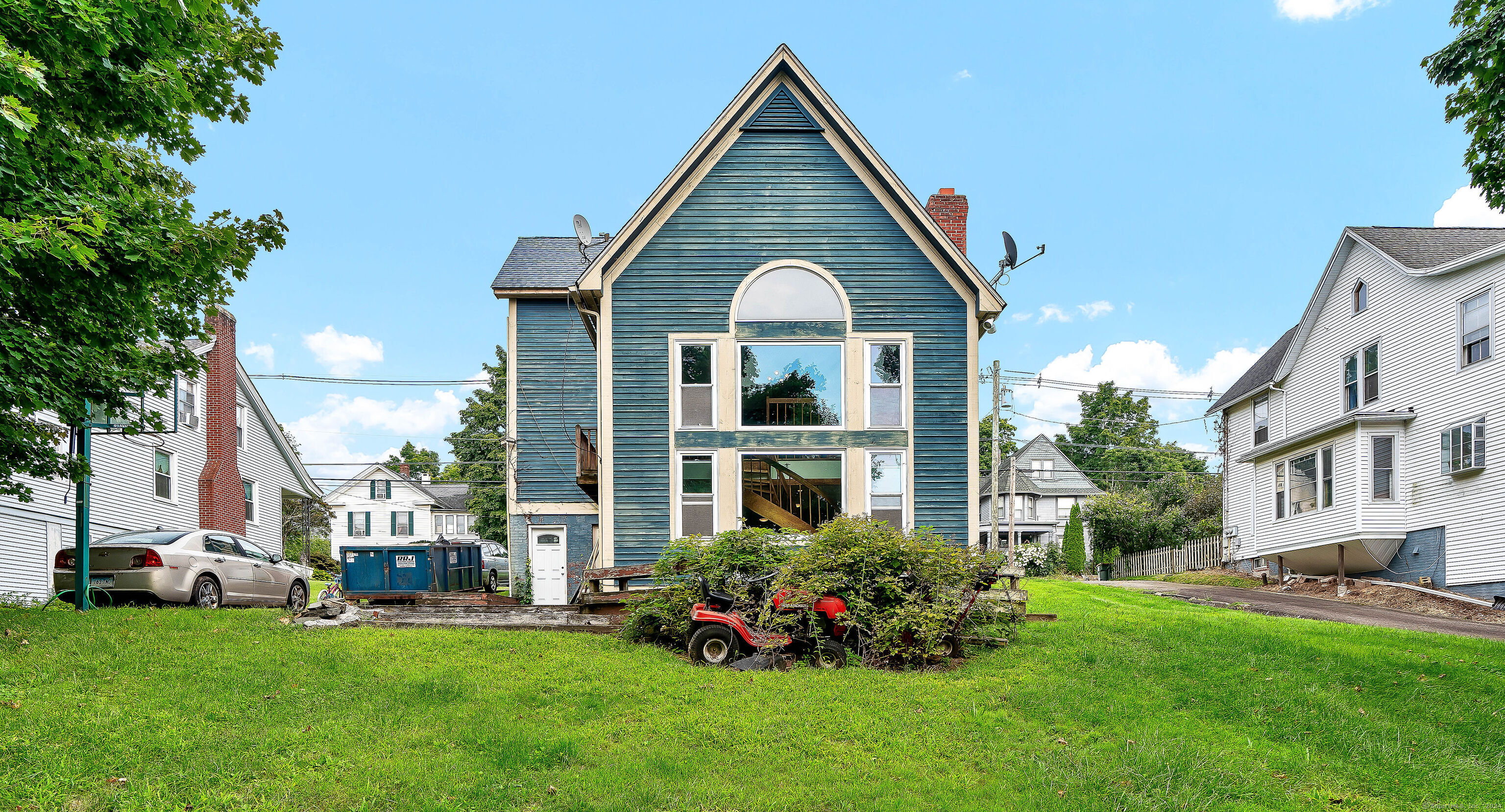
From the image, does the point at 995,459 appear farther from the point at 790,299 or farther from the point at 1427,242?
the point at 1427,242

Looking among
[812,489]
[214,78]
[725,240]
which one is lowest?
[812,489]

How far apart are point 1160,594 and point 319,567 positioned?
36.4 metres

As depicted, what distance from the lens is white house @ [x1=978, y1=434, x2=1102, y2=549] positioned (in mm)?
62000

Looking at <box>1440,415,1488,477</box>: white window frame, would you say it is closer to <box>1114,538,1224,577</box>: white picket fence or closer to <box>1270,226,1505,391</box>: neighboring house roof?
<box>1270,226,1505,391</box>: neighboring house roof

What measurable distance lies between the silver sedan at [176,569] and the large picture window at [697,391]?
8.33 metres

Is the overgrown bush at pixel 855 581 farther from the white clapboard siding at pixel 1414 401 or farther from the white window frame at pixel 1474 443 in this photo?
the white clapboard siding at pixel 1414 401

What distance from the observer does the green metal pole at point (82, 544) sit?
15766mm

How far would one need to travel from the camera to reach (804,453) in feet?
62.3

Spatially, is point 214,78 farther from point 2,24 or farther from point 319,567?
point 319,567

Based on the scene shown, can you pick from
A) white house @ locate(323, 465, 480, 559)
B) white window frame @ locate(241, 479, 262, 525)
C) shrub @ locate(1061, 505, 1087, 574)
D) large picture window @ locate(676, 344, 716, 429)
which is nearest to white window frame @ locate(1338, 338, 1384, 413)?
shrub @ locate(1061, 505, 1087, 574)

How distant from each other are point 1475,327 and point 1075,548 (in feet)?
79.1

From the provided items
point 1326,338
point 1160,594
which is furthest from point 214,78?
point 1326,338

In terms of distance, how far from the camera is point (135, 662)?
39.7 feet

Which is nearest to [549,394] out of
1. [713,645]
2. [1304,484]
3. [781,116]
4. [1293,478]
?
[781,116]
